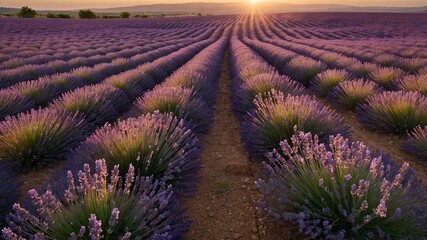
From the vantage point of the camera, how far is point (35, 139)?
3.24 meters

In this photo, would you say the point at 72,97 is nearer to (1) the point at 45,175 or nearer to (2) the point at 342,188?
(1) the point at 45,175

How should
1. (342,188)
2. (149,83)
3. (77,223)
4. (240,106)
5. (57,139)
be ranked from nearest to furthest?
1. (77,223)
2. (342,188)
3. (57,139)
4. (240,106)
5. (149,83)

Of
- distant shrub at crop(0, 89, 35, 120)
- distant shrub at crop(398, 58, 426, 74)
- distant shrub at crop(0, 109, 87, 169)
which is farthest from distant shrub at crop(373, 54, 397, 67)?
distant shrub at crop(0, 89, 35, 120)

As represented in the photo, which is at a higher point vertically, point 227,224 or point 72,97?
point 72,97

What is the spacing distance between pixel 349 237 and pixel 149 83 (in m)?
5.63

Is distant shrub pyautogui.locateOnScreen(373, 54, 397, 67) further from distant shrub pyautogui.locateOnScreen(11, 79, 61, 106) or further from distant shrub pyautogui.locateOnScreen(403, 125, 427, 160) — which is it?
distant shrub pyautogui.locateOnScreen(11, 79, 61, 106)

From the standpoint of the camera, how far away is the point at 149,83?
686 centimetres

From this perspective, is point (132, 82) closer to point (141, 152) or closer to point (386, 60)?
point (141, 152)

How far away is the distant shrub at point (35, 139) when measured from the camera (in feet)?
10.4

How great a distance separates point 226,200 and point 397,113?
268cm

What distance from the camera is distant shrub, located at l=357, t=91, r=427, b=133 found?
3.91 meters

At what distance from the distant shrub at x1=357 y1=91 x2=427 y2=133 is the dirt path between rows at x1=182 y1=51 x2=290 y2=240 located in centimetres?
186

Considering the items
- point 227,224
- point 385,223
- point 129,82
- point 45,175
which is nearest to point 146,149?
point 227,224

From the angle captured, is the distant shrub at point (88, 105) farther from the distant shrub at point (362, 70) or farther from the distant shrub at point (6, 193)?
the distant shrub at point (362, 70)
